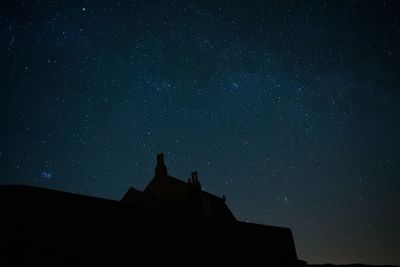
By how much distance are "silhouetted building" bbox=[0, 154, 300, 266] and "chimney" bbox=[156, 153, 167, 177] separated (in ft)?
41.4

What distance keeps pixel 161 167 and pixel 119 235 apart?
16.7 metres

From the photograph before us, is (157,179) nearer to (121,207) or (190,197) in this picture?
(190,197)

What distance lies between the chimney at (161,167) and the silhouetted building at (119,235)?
41.4 feet

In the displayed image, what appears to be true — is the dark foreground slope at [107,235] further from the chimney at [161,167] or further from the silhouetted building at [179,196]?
the chimney at [161,167]

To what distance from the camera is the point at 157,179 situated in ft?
100

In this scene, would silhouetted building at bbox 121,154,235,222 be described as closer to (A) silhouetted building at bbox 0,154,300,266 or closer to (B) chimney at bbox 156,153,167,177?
(B) chimney at bbox 156,153,167,177

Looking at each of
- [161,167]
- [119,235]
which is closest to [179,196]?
[161,167]

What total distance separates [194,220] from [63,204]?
6853 millimetres

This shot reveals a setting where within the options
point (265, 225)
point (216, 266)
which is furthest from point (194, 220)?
point (265, 225)

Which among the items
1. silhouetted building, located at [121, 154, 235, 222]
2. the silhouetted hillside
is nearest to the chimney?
silhouetted building, located at [121, 154, 235, 222]

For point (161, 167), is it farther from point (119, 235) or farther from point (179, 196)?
point (119, 235)

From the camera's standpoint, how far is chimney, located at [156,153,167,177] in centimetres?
3033

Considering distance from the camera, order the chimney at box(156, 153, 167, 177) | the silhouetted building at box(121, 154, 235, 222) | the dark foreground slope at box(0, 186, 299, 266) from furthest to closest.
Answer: the chimney at box(156, 153, 167, 177), the silhouetted building at box(121, 154, 235, 222), the dark foreground slope at box(0, 186, 299, 266)

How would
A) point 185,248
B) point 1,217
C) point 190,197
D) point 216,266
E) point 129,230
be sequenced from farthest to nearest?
point 190,197 < point 216,266 < point 185,248 < point 129,230 < point 1,217
